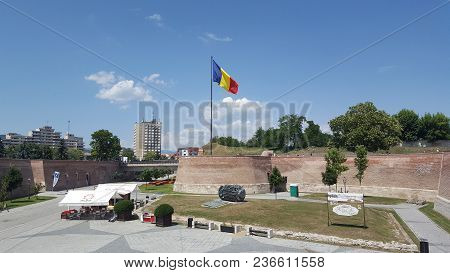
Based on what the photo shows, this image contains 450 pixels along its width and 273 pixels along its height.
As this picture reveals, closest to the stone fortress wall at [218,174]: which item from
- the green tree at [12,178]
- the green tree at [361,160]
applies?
the green tree at [361,160]

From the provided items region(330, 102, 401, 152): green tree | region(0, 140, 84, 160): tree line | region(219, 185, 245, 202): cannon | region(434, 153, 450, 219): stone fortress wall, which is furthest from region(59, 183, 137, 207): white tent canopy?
region(0, 140, 84, 160): tree line

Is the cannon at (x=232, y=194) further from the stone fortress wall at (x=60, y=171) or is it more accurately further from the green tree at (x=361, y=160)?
the stone fortress wall at (x=60, y=171)

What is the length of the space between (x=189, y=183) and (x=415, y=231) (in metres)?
27.4

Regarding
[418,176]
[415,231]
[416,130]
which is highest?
[416,130]

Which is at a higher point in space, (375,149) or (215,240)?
(375,149)

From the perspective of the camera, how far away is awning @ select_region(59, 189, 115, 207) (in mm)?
27719

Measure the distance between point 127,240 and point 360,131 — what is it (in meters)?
46.7

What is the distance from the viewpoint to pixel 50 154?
103438 mm

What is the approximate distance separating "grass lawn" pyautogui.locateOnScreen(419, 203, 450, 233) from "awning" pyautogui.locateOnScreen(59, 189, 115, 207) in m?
24.0

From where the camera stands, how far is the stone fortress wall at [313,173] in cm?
3756

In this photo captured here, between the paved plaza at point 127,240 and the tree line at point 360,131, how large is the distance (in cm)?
3467

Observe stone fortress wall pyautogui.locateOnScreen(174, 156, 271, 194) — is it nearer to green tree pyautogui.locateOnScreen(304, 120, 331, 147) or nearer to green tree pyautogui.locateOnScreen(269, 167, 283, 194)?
green tree pyautogui.locateOnScreen(269, 167, 283, 194)
